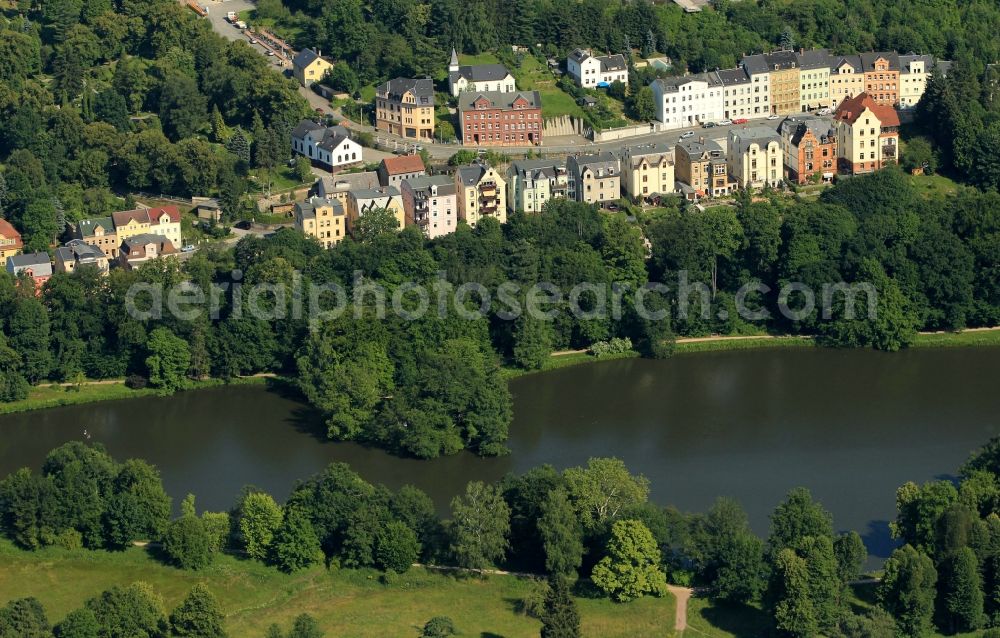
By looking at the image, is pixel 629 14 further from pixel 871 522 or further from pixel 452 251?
pixel 871 522

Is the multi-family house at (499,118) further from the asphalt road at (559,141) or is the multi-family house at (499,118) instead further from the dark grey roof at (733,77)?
the dark grey roof at (733,77)

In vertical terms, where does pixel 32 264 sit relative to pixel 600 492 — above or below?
above

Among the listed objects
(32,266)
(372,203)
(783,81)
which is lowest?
(32,266)

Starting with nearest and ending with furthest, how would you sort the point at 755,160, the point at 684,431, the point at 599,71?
the point at 684,431 < the point at 755,160 < the point at 599,71

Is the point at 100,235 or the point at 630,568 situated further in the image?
the point at 100,235

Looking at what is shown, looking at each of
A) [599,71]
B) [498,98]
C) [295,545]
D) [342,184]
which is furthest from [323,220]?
[295,545]

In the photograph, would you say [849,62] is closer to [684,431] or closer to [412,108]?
[412,108]

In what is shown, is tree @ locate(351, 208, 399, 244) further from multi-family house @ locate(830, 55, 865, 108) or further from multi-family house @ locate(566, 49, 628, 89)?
multi-family house @ locate(830, 55, 865, 108)
